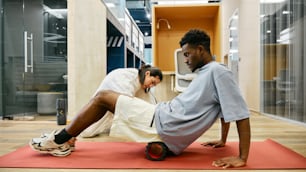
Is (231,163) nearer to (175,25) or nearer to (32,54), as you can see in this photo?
(32,54)

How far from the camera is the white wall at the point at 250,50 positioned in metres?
5.65

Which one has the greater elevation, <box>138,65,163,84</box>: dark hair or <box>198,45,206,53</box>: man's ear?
<box>198,45,206,53</box>: man's ear

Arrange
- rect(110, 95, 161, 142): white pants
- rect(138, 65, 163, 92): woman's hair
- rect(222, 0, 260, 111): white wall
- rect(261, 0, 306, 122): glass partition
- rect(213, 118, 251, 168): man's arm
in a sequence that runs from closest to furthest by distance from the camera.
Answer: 1. rect(213, 118, 251, 168): man's arm
2. rect(110, 95, 161, 142): white pants
3. rect(138, 65, 163, 92): woman's hair
4. rect(261, 0, 306, 122): glass partition
5. rect(222, 0, 260, 111): white wall

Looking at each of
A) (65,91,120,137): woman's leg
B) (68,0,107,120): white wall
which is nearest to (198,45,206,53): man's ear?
(65,91,120,137): woman's leg

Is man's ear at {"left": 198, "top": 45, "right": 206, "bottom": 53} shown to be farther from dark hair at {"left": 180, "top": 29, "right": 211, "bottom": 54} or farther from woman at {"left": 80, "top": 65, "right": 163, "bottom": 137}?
woman at {"left": 80, "top": 65, "right": 163, "bottom": 137}

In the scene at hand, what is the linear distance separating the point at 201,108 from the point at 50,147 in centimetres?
96

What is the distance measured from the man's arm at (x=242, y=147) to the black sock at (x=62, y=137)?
0.89m

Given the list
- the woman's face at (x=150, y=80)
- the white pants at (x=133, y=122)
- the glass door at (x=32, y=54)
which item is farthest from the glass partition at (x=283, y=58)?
the glass door at (x=32, y=54)

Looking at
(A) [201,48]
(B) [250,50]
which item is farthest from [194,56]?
(B) [250,50]

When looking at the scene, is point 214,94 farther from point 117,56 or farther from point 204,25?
point 117,56

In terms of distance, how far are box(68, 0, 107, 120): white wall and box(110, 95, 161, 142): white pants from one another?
2.33m

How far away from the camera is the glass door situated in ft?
17.1

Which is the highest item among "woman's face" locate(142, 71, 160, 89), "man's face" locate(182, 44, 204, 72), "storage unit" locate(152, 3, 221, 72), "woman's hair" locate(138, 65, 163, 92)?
"storage unit" locate(152, 3, 221, 72)

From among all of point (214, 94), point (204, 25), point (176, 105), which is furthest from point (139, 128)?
point (204, 25)
